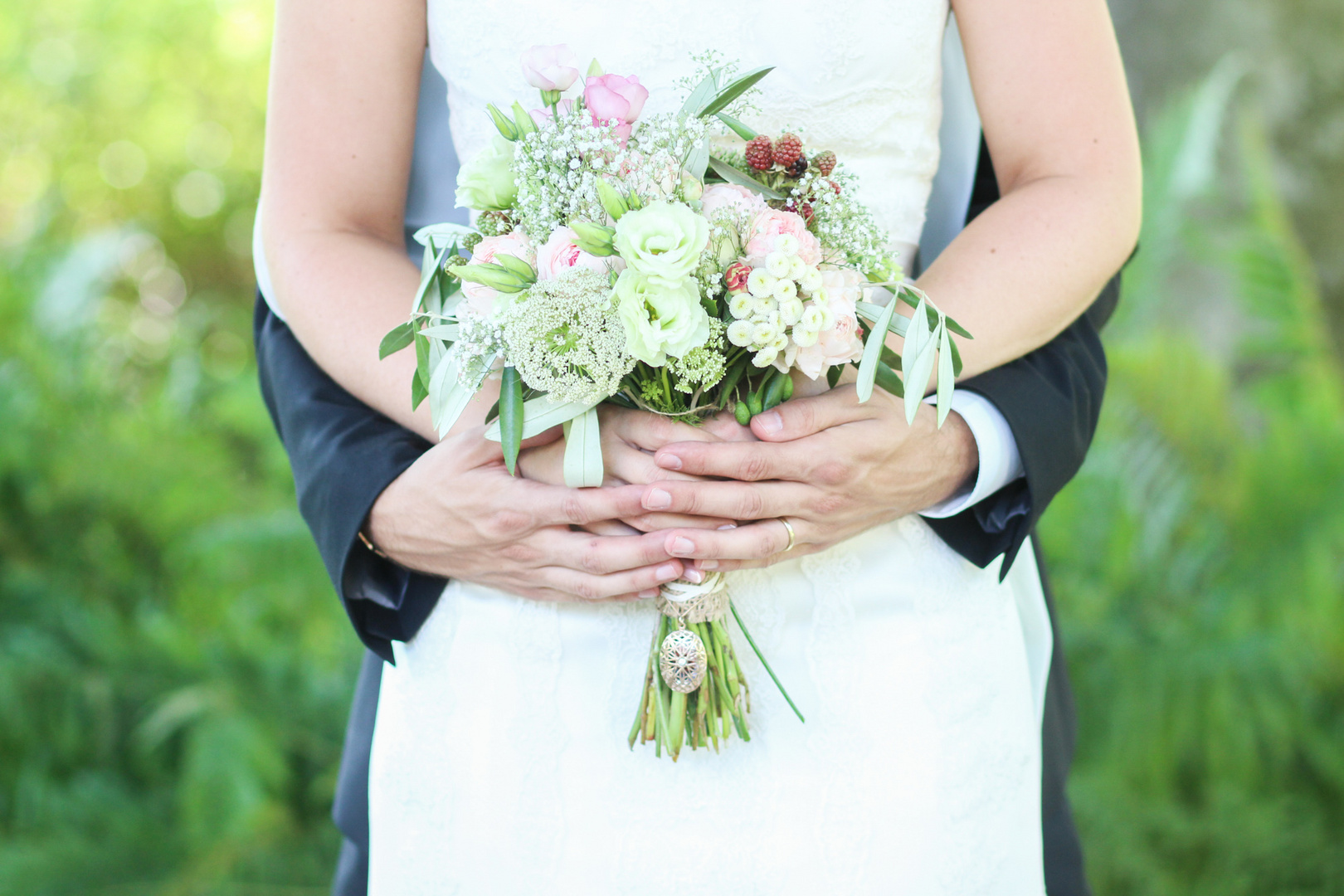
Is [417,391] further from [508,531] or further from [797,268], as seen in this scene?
[797,268]

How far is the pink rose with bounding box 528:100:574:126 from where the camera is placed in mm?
1087

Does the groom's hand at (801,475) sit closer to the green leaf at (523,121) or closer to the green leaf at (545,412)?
the green leaf at (545,412)

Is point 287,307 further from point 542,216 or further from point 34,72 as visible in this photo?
point 34,72

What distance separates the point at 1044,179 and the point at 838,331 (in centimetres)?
56

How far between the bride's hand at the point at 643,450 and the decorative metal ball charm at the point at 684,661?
128 millimetres

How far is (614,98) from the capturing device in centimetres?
103

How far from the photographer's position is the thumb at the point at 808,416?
117 centimetres

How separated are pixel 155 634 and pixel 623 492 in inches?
93.8

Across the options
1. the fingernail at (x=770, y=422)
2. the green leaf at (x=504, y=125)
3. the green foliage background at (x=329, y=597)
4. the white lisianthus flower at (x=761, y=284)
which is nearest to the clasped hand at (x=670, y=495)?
the fingernail at (x=770, y=422)

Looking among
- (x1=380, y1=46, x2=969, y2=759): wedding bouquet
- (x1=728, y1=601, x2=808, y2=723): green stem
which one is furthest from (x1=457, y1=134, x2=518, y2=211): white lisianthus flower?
(x1=728, y1=601, x2=808, y2=723): green stem

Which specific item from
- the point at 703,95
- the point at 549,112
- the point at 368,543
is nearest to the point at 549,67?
the point at 549,112

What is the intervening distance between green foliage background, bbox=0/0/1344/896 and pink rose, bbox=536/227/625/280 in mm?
2230

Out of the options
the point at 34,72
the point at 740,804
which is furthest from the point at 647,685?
the point at 34,72

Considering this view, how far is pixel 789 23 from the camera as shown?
4.35 ft
